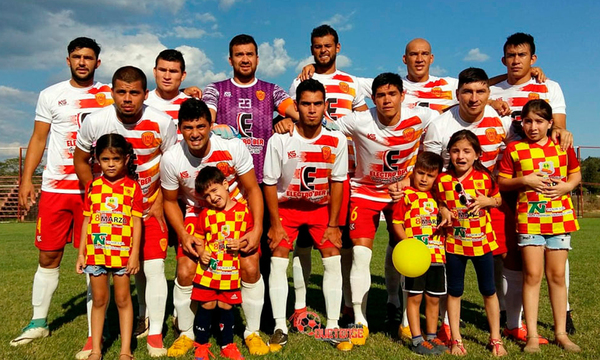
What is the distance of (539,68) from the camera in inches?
203

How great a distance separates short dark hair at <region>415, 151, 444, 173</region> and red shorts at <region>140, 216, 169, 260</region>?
8.20ft

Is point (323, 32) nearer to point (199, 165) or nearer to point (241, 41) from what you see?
point (241, 41)

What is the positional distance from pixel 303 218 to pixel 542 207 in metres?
2.23

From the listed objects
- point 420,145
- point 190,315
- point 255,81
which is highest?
point 255,81

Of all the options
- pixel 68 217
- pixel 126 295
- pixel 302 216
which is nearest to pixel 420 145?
pixel 302 216

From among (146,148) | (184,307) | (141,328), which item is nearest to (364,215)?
(184,307)

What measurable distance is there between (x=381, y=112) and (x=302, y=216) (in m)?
1.31

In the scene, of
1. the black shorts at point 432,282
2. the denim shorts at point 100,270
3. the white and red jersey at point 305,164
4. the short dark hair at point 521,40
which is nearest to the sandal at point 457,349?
the black shorts at point 432,282

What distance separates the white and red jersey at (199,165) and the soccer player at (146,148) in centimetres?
20

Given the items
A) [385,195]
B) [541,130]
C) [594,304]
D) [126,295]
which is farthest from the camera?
[594,304]

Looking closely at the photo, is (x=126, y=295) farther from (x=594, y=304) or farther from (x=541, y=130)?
(x=594, y=304)

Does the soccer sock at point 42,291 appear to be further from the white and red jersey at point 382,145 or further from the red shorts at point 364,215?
the white and red jersey at point 382,145

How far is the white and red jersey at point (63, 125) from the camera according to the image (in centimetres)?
469

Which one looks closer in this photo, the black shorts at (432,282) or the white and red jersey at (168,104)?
the black shorts at (432,282)
